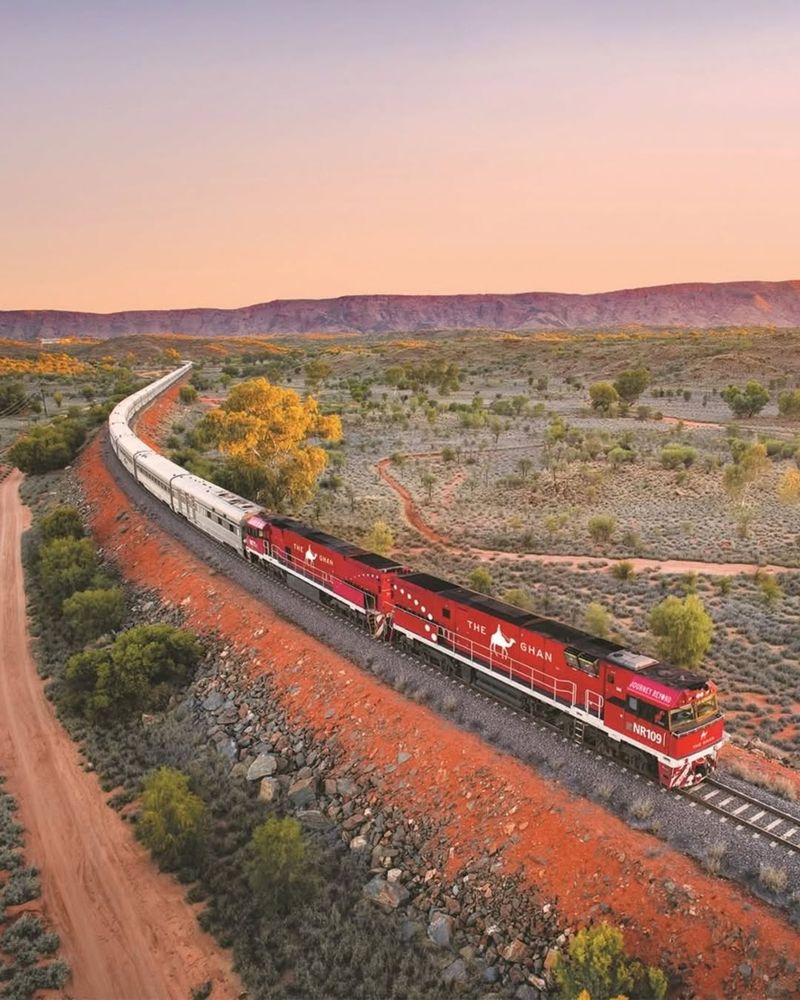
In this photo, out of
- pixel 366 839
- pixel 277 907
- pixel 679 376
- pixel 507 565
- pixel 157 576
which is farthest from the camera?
pixel 679 376

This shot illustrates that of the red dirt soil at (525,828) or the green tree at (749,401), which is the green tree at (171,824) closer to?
the red dirt soil at (525,828)

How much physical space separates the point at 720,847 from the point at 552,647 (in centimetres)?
643

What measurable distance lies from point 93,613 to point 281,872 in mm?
19284

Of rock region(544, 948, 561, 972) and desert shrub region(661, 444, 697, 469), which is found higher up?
desert shrub region(661, 444, 697, 469)

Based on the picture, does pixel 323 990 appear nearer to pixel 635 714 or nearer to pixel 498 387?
pixel 635 714

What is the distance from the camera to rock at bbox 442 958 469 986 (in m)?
14.9

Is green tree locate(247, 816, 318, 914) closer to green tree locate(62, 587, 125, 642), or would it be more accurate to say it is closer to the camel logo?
the camel logo

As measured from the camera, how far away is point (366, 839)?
63.0ft

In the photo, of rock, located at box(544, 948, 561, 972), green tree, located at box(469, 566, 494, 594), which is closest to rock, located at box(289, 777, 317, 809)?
rock, located at box(544, 948, 561, 972)

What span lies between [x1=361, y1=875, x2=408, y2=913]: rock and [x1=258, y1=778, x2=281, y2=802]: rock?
15.8 ft

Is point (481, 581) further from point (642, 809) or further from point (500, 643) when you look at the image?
point (642, 809)

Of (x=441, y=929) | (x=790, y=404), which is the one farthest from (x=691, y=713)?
(x=790, y=404)

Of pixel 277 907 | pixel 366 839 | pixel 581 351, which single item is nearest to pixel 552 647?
pixel 366 839

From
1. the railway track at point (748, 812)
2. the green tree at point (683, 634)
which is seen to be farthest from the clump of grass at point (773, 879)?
the green tree at point (683, 634)
